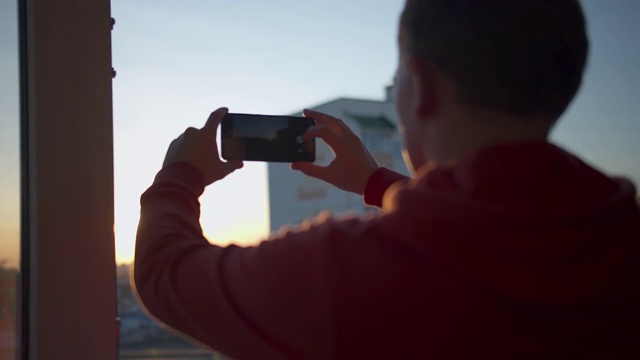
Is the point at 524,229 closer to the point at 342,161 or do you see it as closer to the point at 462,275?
the point at 462,275

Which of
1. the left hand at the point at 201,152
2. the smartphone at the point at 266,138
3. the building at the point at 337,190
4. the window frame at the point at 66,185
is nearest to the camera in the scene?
the left hand at the point at 201,152

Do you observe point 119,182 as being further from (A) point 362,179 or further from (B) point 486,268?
(B) point 486,268

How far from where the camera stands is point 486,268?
60cm

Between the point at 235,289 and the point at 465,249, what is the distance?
18 cm

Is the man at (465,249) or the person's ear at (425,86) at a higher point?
the person's ear at (425,86)

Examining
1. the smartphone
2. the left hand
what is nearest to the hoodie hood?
the left hand

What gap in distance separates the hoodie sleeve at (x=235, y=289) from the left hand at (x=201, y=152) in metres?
0.10

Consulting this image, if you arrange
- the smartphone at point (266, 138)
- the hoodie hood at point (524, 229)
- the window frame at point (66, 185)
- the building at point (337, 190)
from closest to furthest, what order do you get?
the hoodie hood at point (524, 229) → the smartphone at point (266, 138) → the window frame at point (66, 185) → the building at point (337, 190)

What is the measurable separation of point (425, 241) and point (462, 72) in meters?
0.14

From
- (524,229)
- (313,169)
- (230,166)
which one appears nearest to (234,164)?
(230,166)

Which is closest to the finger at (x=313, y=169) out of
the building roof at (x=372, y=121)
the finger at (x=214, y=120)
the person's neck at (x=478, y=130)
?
the finger at (x=214, y=120)

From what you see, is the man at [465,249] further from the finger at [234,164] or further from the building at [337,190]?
the building at [337,190]

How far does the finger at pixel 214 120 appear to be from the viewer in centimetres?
88

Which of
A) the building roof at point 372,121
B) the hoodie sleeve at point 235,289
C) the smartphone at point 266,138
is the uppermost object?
the building roof at point 372,121
